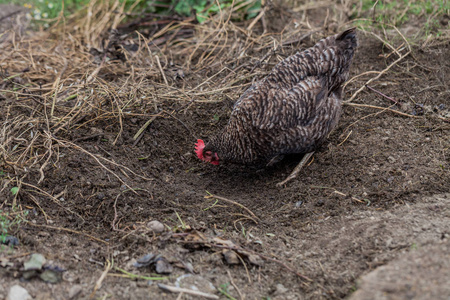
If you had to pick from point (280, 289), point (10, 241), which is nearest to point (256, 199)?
point (280, 289)

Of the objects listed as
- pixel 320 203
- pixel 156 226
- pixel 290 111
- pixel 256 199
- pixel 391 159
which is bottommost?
pixel 256 199

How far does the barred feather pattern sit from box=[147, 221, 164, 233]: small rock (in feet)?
3.57

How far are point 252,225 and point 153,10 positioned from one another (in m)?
4.89

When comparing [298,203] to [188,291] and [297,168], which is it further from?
[188,291]

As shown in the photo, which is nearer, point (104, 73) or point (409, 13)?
point (104, 73)

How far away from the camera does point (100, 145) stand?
3.82 meters

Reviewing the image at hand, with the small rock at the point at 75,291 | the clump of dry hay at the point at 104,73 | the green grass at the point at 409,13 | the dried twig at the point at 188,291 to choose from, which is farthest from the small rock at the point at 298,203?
the green grass at the point at 409,13

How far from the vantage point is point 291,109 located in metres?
3.63

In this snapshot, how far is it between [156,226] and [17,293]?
0.98 meters

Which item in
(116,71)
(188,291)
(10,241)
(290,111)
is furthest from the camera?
(116,71)

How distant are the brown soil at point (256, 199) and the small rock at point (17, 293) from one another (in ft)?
0.17

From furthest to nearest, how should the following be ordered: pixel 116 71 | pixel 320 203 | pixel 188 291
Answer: pixel 116 71 < pixel 320 203 < pixel 188 291

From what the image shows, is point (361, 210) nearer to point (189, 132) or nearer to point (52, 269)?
point (189, 132)

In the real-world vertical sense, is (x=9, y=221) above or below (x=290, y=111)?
below
